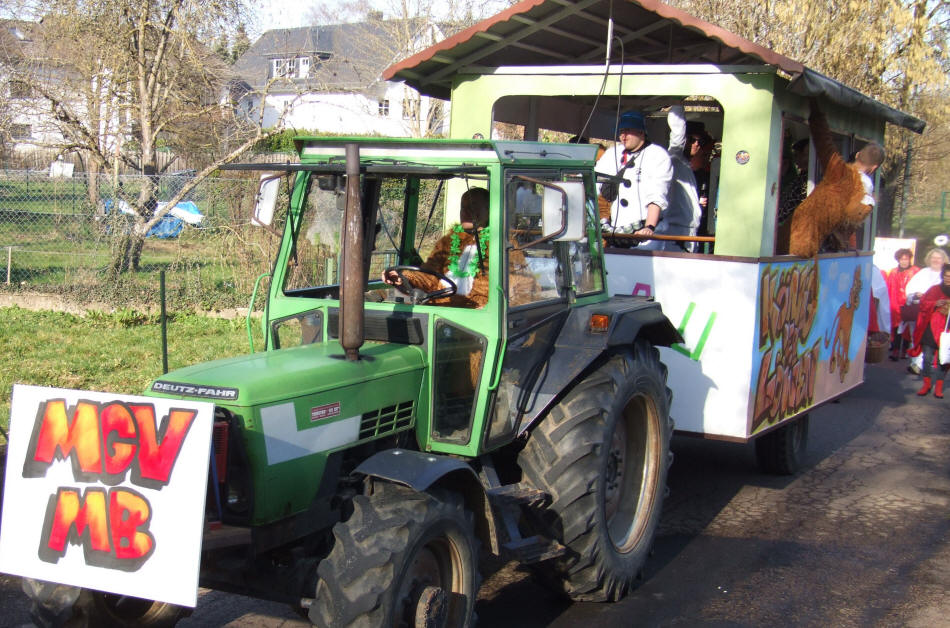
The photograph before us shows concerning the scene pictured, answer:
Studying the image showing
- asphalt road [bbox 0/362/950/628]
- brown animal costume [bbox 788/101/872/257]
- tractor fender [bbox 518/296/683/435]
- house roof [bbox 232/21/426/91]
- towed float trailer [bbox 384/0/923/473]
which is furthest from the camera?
house roof [bbox 232/21/426/91]

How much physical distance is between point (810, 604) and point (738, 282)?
204 cm

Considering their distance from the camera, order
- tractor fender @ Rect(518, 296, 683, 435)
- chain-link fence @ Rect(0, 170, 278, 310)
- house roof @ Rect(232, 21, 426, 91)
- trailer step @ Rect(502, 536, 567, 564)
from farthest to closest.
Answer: house roof @ Rect(232, 21, 426, 91)
chain-link fence @ Rect(0, 170, 278, 310)
tractor fender @ Rect(518, 296, 683, 435)
trailer step @ Rect(502, 536, 567, 564)

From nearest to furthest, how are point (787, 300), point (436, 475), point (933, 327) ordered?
point (436, 475) < point (787, 300) < point (933, 327)

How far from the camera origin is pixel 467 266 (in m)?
4.79

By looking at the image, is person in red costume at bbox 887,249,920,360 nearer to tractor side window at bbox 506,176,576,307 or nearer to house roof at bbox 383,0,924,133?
house roof at bbox 383,0,924,133

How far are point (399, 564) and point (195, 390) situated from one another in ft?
3.31

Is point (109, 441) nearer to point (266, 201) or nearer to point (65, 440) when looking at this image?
point (65, 440)

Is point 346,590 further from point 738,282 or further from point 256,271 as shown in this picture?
point 256,271

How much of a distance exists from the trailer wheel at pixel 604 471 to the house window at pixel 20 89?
1079 cm

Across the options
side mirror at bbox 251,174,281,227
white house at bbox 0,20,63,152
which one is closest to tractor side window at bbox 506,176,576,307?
side mirror at bbox 251,174,281,227

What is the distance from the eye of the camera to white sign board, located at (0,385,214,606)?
10.3 feet

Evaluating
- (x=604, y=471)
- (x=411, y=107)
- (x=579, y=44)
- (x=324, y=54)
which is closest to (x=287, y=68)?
(x=324, y=54)

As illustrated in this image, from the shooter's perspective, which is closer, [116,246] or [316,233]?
[316,233]

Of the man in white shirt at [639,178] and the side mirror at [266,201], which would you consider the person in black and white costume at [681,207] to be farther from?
the side mirror at [266,201]
